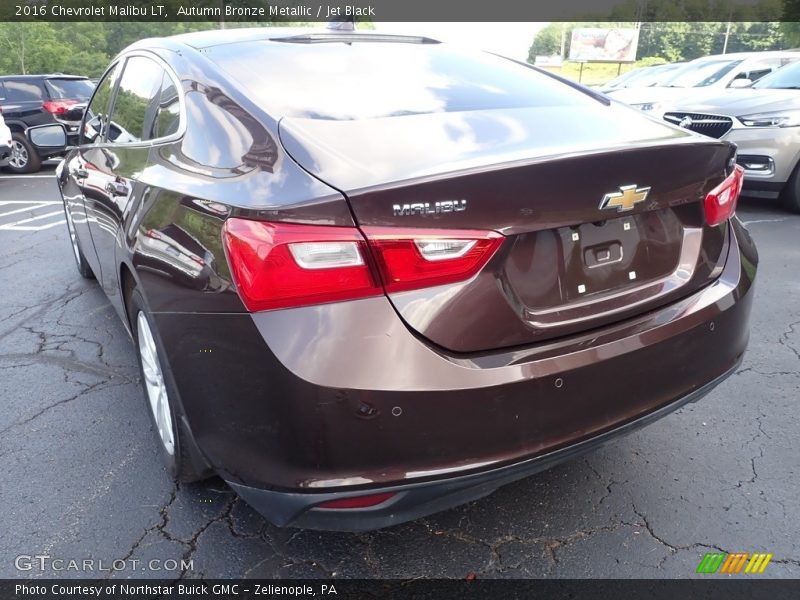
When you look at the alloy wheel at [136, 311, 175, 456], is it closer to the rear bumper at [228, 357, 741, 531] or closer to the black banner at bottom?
the black banner at bottom

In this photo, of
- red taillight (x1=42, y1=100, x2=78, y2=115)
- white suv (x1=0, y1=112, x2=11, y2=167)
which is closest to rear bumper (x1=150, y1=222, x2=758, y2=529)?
white suv (x1=0, y1=112, x2=11, y2=167)

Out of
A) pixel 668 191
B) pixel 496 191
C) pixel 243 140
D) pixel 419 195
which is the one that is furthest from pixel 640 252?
pixel 243 140

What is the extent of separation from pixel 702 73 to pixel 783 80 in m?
2.98

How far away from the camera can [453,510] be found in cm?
226

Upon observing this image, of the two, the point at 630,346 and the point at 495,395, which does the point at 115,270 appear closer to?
the point at 495,395

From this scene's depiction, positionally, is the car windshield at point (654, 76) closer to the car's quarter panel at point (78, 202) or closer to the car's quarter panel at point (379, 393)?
the car's quarter panel at point (78, 202)

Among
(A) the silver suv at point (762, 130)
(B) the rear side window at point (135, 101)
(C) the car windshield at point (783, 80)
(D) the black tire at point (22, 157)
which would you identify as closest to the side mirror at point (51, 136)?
(B) the rear side window at point (135, 101)

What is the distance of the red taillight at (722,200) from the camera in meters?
1.99

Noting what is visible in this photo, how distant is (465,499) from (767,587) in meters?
1.03

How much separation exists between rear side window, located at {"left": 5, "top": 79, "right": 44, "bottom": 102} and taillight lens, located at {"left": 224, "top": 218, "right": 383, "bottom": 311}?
11.6 meters

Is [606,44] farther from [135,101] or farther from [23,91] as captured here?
[135,101]

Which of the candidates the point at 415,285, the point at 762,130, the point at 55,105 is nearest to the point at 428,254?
the point at 415,285

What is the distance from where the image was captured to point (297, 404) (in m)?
1.52

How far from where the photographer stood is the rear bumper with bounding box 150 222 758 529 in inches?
59.2
